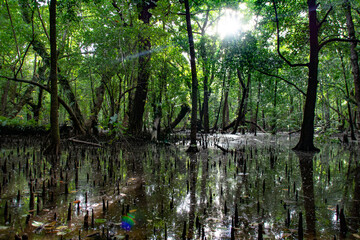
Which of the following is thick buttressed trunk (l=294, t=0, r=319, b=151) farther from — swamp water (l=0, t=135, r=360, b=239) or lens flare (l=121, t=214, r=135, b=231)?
lens flare (l=121, t=214, r=135, b=231)

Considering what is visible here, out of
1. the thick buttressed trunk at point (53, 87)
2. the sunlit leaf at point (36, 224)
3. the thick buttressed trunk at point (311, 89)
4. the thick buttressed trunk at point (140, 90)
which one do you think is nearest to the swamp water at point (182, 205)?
the sunlit leaf at point (36, 224)

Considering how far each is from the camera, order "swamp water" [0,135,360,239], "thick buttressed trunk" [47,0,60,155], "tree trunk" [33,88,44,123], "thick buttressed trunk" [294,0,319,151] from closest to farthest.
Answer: "swamp water" [0,135,360,239], "thick buttressed trunk" [47,0,60,155], "thick buttressed trunk" [294,0,319,151], "tree trunk" [33,88,44,123]

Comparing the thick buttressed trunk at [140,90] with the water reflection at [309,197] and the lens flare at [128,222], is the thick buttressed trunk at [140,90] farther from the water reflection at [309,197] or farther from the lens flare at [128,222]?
the lens flare at [128,222]

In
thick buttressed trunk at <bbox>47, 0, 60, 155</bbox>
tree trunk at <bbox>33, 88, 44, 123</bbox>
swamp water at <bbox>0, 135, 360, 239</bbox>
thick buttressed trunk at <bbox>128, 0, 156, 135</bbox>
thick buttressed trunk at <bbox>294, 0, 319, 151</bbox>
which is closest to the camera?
swamp water at <bbox>0, 135, 360, 239</bbox>

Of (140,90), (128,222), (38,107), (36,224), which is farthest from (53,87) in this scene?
(38,107)

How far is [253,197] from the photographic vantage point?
2.94 m

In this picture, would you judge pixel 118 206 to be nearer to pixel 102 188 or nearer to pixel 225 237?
pixel 102 188

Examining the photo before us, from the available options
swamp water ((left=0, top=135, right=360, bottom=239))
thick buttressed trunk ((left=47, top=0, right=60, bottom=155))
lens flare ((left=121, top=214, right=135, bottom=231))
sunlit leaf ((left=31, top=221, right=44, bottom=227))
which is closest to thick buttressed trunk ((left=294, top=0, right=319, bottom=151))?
swamp water ((left=0, top=135, right=360, bottom=239))

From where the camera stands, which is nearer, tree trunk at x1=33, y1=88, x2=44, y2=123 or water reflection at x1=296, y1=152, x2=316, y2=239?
water reflection at x1=296, y1=152, x2=316, y2=239

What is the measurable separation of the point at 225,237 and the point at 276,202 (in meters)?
1.20

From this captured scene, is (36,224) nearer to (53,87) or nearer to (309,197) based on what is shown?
(309,197)

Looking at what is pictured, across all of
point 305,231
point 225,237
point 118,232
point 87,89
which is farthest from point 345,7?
point 87,89

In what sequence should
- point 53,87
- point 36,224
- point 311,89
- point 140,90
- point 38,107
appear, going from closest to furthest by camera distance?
point 36,224 → point 53,87 → point 311,89 → point 140,90 → point 38,107

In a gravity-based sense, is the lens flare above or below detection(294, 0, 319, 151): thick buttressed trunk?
below
